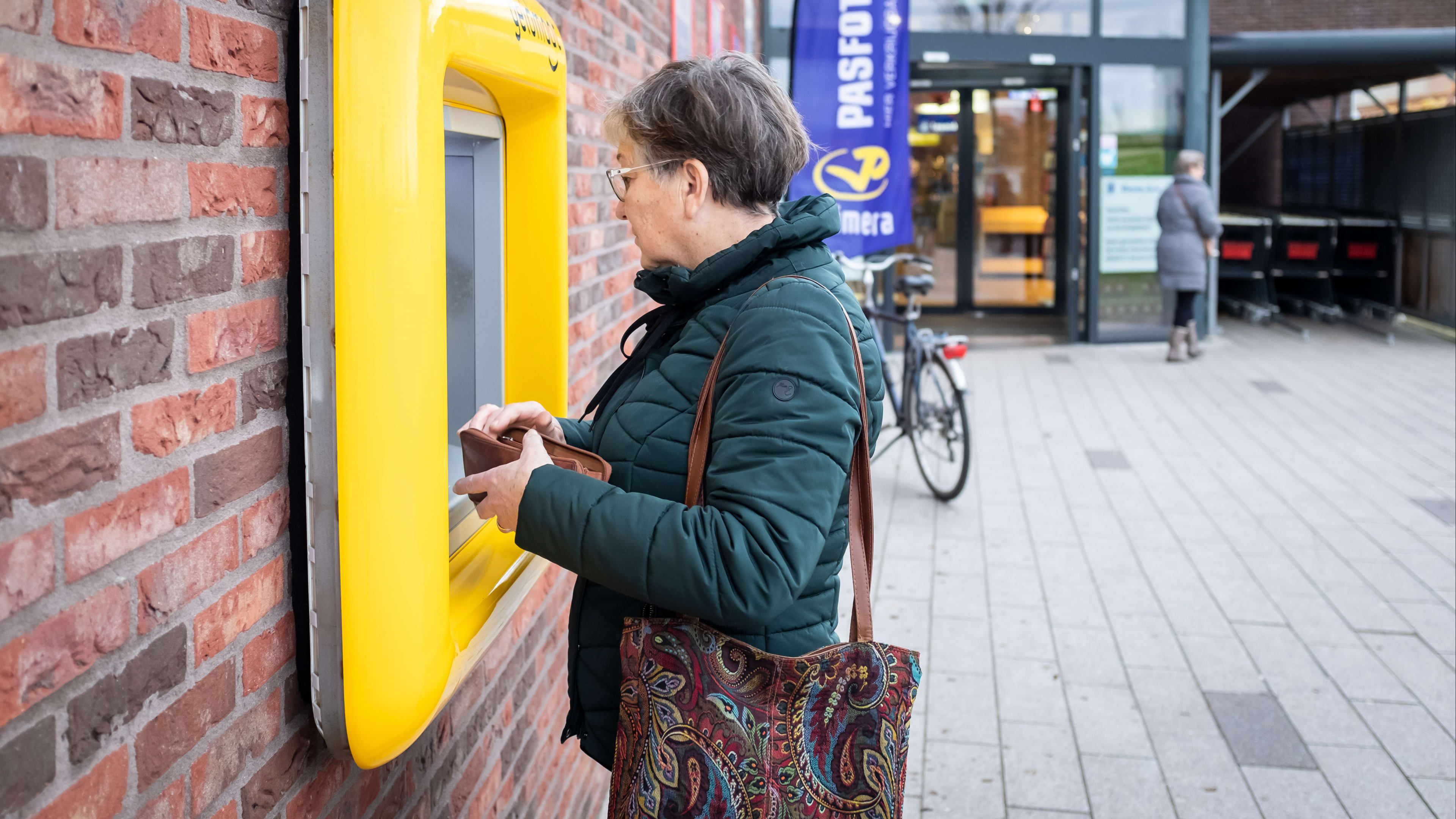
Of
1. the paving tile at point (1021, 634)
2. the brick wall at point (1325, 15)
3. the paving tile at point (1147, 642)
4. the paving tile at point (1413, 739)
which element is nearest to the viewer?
the paving tile at point (1413, 739)

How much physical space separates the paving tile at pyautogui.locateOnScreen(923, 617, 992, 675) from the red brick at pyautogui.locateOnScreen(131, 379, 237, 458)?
Result: 3.30 m

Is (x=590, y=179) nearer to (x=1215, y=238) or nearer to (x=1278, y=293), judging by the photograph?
(x=1215, y=238)

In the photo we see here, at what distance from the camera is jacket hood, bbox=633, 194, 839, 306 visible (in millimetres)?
1564

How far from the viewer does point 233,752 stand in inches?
48.1

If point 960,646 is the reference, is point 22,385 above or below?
above

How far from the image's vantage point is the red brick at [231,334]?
3.68ft

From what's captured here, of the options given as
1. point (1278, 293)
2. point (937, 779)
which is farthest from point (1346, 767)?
point (1278, 293)

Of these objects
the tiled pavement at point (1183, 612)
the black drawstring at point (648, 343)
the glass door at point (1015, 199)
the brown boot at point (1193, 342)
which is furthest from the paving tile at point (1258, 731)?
the glass door at point (1015, 199)

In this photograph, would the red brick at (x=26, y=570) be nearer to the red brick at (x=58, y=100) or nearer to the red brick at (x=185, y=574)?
the red brick at (x=185, y=574)

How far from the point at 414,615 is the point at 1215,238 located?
406 inches

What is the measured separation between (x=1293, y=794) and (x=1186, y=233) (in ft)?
25.5

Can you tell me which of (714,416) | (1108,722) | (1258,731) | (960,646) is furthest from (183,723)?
(960,646)

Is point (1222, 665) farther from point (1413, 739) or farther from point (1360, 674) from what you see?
point (1413, 739)

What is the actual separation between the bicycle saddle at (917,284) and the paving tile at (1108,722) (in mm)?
2922
